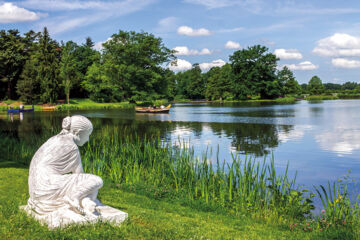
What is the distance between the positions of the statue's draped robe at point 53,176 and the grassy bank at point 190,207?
0.36m

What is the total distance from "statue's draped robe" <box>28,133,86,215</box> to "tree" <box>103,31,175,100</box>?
54442 millimetres

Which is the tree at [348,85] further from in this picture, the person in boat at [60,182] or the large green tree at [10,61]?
the person in boat at [60,182]

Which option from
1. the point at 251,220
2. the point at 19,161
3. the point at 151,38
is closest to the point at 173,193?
the point at 251,220

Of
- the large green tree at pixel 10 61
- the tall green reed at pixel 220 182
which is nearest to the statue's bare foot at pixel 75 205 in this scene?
the tall green reed at pixel 220 182

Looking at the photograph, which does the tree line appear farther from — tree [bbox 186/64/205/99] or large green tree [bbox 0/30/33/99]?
tree [bbox 186/64/205/99]

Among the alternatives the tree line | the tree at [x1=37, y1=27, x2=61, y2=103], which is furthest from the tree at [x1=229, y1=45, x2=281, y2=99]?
the tree at [x1=37, y1=27, x2=61, y2=103]

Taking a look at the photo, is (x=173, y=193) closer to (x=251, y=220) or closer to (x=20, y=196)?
(x=251, y=220)

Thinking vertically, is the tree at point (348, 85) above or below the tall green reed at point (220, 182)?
above

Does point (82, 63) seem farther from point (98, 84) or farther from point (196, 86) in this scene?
point (196, 86)

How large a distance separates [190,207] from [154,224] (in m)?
2.07

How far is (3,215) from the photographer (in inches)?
185

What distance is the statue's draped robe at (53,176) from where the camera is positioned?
4402 millimetres

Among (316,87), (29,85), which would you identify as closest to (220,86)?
(316,87)

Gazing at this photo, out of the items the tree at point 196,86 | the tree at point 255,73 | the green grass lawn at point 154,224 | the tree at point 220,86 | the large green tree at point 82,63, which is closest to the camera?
the green grass lawn at point 154,224
